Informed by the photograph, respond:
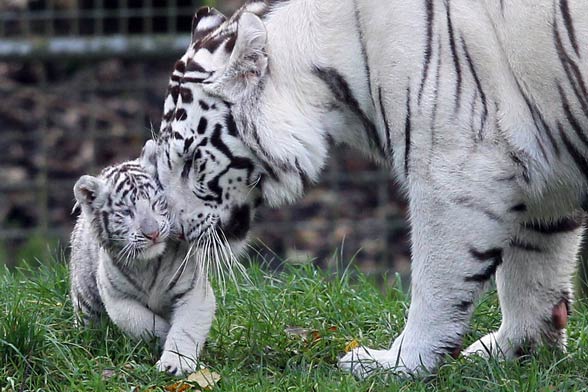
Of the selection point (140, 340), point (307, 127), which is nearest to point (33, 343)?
point (140, 340)

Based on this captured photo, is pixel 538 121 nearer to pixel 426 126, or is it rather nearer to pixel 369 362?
pixel 426 126

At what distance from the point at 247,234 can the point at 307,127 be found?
0.48 metres

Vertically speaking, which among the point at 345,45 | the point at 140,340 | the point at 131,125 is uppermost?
the point at 345,45

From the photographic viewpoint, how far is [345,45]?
14.7 feet

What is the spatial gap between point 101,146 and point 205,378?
5.84 m

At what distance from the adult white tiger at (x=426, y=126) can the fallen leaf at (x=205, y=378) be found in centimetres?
47

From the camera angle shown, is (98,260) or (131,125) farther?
(131,125)

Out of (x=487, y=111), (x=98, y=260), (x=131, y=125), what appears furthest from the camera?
(x=131, y=125)

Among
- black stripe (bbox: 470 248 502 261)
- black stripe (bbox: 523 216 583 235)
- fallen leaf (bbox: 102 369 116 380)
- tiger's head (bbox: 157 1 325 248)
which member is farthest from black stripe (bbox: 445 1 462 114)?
fallen leaf (bbox: 102 369 116 380)

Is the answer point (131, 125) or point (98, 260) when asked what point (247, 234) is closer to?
point (98, 260)

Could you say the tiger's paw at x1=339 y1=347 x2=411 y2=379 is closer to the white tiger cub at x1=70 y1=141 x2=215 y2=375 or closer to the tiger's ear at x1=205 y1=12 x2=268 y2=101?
the white tiger cub at x1=70 y1=141 x2=215 y2=375

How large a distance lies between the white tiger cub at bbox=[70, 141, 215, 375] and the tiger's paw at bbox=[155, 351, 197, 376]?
56mm

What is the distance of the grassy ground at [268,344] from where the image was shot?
4336 millimetres

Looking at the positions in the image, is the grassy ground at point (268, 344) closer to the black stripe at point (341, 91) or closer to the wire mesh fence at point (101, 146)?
the black stripe at point (341, 91)
